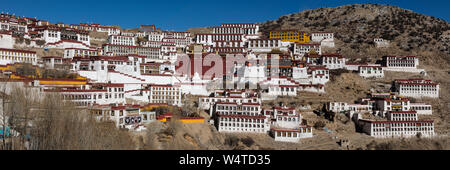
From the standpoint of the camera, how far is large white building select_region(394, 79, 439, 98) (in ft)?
153

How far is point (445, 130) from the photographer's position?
1542 inches

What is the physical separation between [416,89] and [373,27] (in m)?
43.4

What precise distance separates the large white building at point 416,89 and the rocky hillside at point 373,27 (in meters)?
19.8

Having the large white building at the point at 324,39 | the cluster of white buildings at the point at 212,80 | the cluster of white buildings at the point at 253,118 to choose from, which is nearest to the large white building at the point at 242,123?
the cluster of white buildings at the point at 253,118

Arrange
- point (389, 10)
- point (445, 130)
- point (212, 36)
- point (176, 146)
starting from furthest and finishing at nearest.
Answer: point (389, 10), point (212, 36), point (445, 130), point (176, 146)

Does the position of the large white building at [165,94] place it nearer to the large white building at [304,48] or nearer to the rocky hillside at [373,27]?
the large white building at [304,48]

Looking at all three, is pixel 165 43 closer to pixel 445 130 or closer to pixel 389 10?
pixel 445 130

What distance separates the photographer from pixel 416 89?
4672cm

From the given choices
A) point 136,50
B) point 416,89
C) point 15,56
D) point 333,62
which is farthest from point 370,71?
point 15,56

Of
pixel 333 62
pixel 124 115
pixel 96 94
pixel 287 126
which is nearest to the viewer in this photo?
pixel 124 115

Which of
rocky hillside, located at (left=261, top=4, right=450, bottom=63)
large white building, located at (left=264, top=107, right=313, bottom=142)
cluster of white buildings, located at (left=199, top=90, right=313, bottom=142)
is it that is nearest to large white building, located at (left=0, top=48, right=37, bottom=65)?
cluster of white buildings, located at (left=199, top=90, right=313, bottom=142)

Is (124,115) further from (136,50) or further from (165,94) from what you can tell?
(136,50)

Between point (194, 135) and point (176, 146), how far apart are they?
524cm
